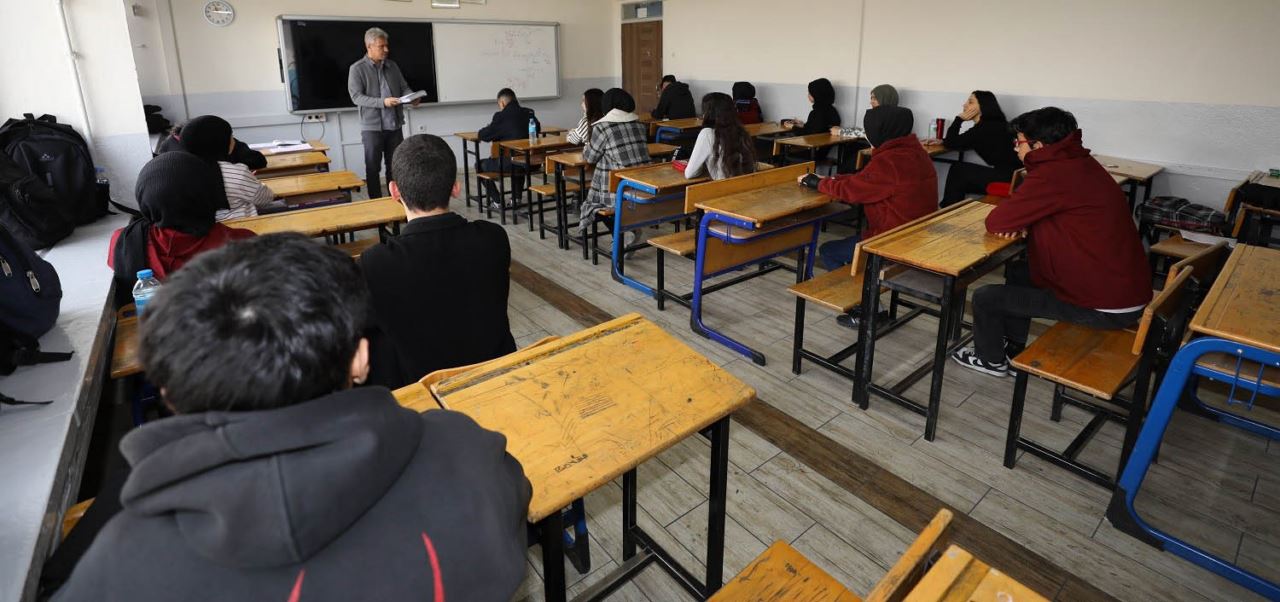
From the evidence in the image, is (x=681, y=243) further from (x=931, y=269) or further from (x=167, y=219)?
(x=167, y=219)

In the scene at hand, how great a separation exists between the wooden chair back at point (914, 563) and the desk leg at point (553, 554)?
622mm

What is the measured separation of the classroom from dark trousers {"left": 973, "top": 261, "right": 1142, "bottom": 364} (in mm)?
16

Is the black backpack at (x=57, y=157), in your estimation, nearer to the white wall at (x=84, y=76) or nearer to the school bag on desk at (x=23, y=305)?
the white wall at (x=84, y=76)

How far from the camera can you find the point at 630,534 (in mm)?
1975

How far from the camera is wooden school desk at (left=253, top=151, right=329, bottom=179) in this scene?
14.4ft

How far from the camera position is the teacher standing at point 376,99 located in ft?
17.9

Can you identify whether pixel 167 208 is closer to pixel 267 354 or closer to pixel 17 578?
pixel 17 578

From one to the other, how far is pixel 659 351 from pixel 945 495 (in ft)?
4.37

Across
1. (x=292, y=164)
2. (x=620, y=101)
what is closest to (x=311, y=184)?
(x=292, y=164)

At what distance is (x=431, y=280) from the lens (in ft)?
5.55

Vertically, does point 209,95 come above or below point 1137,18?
below

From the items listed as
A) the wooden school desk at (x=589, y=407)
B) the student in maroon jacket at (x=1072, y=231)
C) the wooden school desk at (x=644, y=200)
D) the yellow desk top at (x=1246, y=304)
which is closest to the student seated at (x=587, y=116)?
the wooden school desk at (x=644, y=200)

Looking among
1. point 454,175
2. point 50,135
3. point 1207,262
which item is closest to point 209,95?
point 50,135

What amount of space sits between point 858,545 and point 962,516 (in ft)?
1.31
